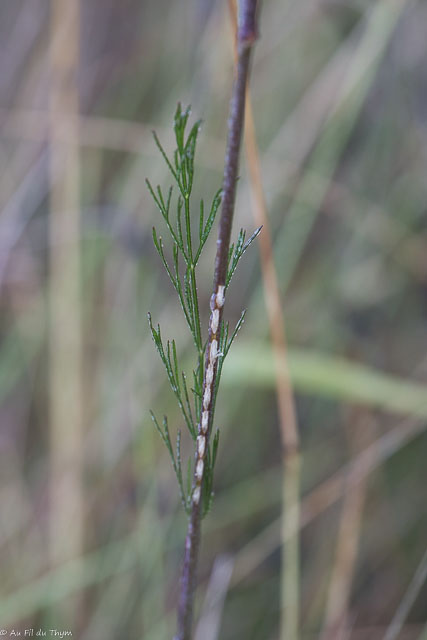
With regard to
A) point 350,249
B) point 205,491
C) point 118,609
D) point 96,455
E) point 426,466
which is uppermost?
point 350,249

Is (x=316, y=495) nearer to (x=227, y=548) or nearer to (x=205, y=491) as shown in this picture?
(x=227, y=548)

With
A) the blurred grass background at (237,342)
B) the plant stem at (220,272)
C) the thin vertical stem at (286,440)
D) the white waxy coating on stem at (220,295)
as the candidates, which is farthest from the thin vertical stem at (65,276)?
the white waxy coating on stem at (220,295)

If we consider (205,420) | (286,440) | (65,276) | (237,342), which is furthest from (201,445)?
(65,276)

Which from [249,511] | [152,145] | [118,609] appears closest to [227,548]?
[249,511]

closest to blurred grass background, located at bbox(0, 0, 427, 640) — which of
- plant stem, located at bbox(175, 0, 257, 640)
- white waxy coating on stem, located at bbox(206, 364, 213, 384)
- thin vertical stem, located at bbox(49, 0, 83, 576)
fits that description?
thin vertical stem, located at bbox(49, 0, 83, 576)

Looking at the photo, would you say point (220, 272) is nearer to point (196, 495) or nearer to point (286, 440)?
point (196, 495)

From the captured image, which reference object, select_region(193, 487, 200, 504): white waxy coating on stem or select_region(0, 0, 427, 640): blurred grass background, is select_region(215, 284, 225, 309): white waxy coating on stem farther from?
select_region(0, 0, 427, 640): blurred grass background

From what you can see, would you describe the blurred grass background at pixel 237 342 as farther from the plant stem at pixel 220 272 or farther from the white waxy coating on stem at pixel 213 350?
the white waxy coating on stem at pixel 213 350

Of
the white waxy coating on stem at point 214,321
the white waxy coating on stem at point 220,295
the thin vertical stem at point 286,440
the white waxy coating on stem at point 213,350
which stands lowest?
the thin vertical stem at point 286,440
